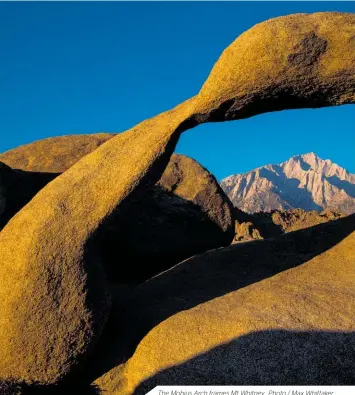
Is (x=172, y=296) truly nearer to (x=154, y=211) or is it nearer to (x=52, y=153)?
(x=154, y=211)

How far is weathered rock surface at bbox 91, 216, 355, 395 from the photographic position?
5.42m

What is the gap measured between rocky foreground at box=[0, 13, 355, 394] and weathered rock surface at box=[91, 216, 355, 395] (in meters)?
0.01

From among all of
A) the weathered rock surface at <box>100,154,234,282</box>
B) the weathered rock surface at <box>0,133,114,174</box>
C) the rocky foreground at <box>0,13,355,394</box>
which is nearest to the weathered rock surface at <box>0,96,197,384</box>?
the rocky foreground at <box>0,13,355,394</box>

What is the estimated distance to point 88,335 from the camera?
5.86 meters

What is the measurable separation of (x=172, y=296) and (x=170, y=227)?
2216mm

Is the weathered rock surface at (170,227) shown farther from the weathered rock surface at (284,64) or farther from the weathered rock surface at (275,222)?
the weathered rock surface at (275,222)

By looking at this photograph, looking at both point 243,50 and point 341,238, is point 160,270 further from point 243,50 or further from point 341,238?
point 243,50

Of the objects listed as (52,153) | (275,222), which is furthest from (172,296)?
(275,222)

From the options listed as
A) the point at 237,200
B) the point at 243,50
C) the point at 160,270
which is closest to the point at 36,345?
the point at 160,270

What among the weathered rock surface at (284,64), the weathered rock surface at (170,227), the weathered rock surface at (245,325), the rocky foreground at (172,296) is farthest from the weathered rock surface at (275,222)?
the weathered rock surface at (284,64)

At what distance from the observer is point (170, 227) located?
29.5ft

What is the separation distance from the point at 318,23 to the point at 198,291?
3918mm

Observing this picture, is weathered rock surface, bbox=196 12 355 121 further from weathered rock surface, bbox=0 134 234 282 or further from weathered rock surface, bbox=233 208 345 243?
weathered rock surface, bbox=233 208 345 243

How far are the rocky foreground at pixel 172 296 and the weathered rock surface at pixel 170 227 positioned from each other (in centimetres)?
174
